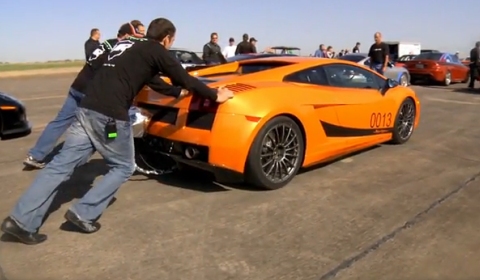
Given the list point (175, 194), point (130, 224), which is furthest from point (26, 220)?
point (175, 194)

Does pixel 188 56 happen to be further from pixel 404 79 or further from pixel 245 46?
pixel 404 79

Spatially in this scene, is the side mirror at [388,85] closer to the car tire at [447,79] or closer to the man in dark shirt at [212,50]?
the man in dark shirt at [212,50]

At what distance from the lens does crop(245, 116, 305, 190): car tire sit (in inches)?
169

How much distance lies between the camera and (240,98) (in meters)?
4.23

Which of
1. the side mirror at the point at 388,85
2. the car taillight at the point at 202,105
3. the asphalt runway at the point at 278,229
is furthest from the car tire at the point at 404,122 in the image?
the car taillight at the point at 202,105

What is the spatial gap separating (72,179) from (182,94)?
1.48 metres

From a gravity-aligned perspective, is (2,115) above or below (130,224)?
above

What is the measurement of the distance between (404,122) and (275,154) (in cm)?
286

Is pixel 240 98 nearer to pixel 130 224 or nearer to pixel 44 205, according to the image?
pixel 130 224

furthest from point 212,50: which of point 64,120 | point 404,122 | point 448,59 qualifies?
point 448,59

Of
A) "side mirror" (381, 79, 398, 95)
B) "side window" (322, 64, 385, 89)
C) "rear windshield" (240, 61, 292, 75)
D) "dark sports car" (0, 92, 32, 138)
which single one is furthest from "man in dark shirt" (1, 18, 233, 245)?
"dark sports car" (0, 92, 32, 138)

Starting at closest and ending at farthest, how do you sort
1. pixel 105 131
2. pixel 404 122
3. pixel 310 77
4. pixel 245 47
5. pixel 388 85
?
pixel 105 131 → pixel 310 77 → pixel 388 85 → pixel 404 122 → pixel 245 47

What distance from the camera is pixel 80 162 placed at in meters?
3.43

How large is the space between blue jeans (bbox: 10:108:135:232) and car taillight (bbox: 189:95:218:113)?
94cm
